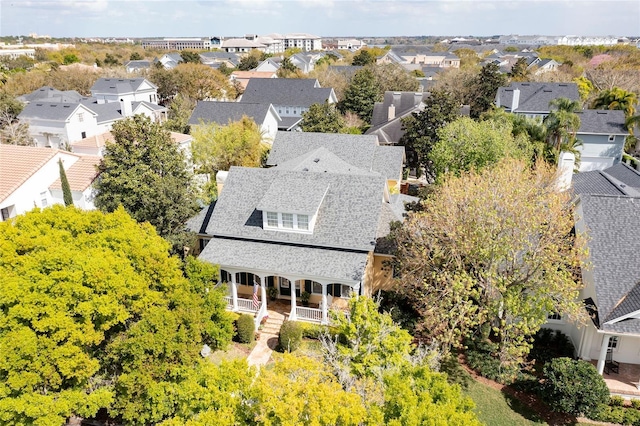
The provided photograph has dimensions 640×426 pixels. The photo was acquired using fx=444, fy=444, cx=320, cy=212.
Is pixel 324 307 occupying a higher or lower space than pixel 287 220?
lower

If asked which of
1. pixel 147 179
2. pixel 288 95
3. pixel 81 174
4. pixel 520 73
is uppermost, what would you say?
pixel 520 73

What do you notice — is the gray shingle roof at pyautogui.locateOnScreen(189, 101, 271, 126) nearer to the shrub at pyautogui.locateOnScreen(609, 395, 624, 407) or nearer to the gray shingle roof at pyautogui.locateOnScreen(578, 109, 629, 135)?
the gray shingle roof at pyautogui.locateOnScreen(578, 109, 629, 135)

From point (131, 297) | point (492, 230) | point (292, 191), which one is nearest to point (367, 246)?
point (292, 191)

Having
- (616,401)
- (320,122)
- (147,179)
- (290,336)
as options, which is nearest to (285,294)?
(290,336)

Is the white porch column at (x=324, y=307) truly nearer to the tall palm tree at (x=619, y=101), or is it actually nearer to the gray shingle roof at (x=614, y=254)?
the gray shingle roof at (x=614, y=254)

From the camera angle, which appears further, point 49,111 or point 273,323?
point 49,111

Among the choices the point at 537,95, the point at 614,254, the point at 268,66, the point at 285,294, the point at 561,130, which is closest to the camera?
the point at 614,254

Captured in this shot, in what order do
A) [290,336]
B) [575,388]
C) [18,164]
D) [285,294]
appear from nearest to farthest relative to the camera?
[575,388]
[290,336]
[285,294]
[18,164]

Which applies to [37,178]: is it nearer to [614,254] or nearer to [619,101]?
[614,254]
